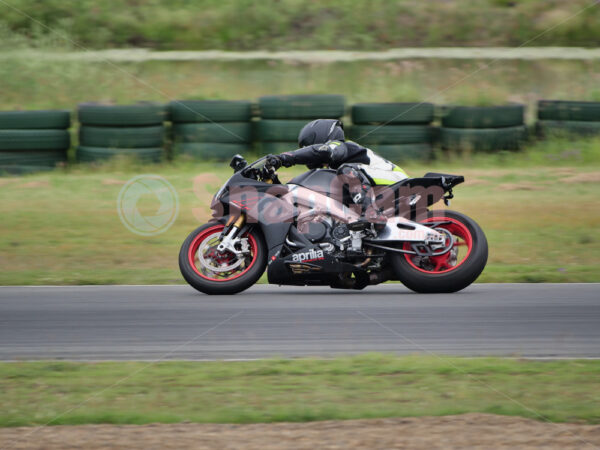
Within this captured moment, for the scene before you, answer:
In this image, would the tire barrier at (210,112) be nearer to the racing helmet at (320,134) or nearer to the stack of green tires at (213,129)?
the stack of green tires at (213,129)

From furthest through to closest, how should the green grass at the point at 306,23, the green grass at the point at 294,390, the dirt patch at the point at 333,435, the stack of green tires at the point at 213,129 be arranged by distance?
1. the green grass at the point at 306,23
2. the stack of green tires at the point at 213,129
3. the green grass at the point at 294,390
4. the dirt patch at the point at 333,435

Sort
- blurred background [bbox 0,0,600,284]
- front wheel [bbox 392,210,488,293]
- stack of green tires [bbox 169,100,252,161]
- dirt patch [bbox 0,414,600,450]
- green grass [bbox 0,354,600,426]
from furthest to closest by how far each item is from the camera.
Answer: stack of green tires [bbox 169,100,252,161] → blurred background [bbox 0,0,600,284] → front wheel [bbox 392,210,488,293] → green grass [bbox 0,354,600,426] → dirt patch [bbox 0,414,600,450]

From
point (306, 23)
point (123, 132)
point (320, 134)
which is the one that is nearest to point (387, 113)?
point (123, 132)

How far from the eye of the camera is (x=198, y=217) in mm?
12055

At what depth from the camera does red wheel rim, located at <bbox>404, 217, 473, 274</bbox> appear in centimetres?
715

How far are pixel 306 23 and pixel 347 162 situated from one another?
1825cm

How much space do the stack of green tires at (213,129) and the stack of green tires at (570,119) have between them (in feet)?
17.8

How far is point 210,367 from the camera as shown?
17.3 feet

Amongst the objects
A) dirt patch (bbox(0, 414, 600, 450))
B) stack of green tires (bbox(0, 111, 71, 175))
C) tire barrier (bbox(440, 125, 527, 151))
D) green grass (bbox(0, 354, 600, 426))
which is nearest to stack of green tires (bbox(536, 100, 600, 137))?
tire barrier (bbox(440, 125, 527, 151))

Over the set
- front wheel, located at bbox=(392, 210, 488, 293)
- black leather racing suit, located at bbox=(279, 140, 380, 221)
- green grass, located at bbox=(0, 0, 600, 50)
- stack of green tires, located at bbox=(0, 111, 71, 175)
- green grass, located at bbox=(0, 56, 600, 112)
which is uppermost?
green grass, located at bbox=(0, 0, 600, 50)

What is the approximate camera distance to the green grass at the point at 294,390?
4.43m

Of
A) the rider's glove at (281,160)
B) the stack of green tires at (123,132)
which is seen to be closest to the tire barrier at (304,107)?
the stack of green tires at (123,132)

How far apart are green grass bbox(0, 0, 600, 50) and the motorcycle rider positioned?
1656 centimetres

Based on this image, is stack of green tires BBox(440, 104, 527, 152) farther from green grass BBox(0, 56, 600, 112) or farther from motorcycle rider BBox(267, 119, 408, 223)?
motorcycle rider BBox(267, 119, 408, 223)
